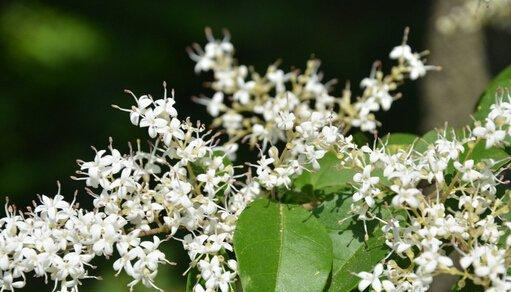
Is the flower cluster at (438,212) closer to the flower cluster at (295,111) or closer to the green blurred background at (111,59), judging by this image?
the flower cluster at (295,111)

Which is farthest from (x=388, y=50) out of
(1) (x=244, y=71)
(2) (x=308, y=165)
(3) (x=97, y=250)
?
(3) (x=97, y=250)

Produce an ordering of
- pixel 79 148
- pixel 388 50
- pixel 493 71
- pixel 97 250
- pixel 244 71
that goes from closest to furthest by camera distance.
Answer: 1. pixel 97 250
2. pixel 244 71
3. pixel 493 71
4. pixel 79 148
5. pixel 388 50

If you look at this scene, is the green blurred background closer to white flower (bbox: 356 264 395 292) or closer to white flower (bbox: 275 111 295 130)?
white flower (bbox: 275 111 295 130)

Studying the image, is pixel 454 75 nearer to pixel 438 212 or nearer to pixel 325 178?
pixel 325 178

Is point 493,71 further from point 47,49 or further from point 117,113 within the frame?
point 47,49

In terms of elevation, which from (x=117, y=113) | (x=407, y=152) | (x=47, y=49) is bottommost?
(x=407, y=152)

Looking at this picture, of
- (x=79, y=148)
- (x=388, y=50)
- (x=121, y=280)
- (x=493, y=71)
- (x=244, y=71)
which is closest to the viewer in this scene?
(x=244, y=71)

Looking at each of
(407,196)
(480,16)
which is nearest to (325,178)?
(407,196)
